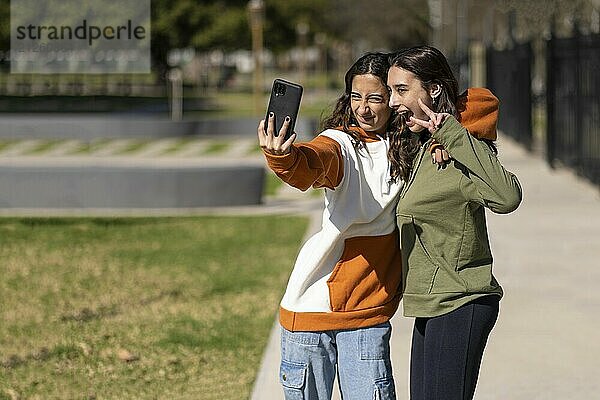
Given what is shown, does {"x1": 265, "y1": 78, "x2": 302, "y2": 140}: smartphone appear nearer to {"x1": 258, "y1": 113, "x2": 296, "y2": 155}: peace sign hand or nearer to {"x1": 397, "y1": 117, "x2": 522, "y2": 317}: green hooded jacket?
{"x1": 258, "y1": 113, "x2": 296, "y2": 155}: peace sign hand

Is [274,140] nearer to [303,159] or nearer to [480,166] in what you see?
[303,159]

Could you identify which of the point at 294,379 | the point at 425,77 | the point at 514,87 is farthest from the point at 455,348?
the point at 514,87

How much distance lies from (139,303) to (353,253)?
5260 mm

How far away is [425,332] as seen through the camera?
13.0 ft

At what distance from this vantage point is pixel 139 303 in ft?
29.9

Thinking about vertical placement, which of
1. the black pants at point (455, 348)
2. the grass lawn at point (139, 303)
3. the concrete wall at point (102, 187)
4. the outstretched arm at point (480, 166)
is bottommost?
the grass lawn at point (139, 303)

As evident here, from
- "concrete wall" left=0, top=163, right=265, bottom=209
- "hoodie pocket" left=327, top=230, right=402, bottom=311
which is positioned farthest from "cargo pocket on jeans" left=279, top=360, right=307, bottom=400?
"concrete wall" left=0, top=163, right=265, bottom=209

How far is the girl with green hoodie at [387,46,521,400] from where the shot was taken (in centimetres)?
378

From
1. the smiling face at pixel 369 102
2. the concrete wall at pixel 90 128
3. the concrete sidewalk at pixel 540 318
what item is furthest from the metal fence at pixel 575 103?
the smiling face at pixel 369 102

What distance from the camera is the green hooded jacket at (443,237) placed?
381cm

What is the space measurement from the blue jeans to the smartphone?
0.83 meters

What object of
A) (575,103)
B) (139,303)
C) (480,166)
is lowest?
(139,303)

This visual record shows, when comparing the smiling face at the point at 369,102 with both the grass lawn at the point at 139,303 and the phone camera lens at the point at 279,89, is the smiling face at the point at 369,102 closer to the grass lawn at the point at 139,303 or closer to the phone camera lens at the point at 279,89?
the phone camera lens at the point at 279,89

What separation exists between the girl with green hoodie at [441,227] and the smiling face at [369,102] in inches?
3.3
